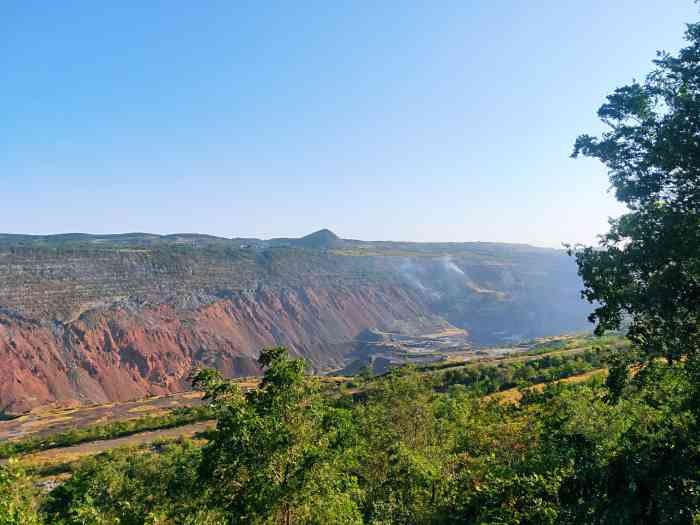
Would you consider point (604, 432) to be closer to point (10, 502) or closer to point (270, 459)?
point (270, 459)

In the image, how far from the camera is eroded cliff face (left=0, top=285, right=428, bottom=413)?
87.1 meters

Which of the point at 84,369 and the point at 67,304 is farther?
the point at 67,304

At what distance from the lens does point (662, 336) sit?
1191cm

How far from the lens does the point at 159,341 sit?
108 m

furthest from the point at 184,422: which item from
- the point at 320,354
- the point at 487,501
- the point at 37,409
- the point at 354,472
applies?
the point at 320,354

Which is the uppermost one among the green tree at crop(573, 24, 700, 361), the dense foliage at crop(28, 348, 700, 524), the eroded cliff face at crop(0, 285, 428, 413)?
the green tree at crop(573, 24, 700, 361)

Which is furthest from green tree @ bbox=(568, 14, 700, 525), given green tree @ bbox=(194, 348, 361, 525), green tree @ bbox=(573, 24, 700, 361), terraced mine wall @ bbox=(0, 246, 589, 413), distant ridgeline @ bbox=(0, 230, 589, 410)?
distant ridgeline @ bbox=(0, 230, 589, 410)

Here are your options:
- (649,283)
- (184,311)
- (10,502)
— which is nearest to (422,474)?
(649,283)

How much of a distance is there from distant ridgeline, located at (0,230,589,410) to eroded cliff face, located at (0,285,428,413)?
26 cm

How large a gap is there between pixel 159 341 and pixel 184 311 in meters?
14.2

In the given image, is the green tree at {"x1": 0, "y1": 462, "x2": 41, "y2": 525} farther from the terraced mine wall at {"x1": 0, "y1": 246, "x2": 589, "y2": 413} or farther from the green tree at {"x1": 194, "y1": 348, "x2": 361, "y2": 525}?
the terraced mine wall at {"x1": 0, "y1": 246, "x2": 589, "y2": 413}

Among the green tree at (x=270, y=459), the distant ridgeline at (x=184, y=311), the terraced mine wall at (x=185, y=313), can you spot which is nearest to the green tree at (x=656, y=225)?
the green tree at (x=270, y=459)

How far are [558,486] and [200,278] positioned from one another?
133560 mm

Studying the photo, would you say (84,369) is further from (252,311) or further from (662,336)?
(662,336)
